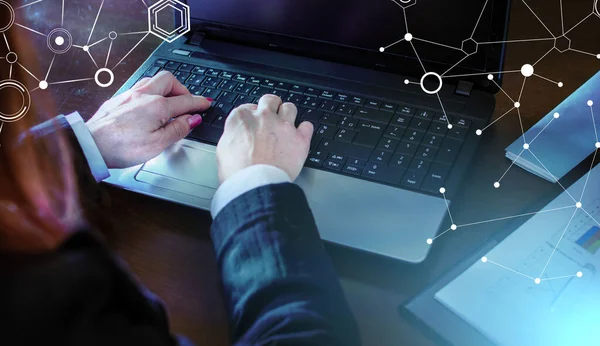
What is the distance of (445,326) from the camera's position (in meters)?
0.61

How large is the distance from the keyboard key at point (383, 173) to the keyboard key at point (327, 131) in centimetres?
7

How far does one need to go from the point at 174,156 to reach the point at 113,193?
0.09 meters

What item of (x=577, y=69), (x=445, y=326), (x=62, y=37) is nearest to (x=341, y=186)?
(x=445, y=326)

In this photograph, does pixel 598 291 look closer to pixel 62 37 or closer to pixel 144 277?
pixel 144 277

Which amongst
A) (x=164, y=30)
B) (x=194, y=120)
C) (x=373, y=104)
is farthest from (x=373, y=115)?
(x=164, y=30)

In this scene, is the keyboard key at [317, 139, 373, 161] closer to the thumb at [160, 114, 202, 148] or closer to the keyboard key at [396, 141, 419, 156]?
the keyboard key at [396, 141, 419, 156]

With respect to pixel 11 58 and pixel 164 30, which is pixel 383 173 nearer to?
pixel 164 30

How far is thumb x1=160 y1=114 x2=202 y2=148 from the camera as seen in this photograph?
0.77 meters

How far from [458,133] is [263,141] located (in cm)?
24

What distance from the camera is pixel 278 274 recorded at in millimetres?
571

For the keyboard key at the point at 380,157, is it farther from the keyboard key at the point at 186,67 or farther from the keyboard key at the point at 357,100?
the keyboard key at the point at 186,67

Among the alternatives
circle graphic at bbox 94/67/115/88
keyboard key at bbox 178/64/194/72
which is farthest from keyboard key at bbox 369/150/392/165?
circle graphic at bbox 94/67/115/88

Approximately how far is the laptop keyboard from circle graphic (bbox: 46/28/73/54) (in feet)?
0.66

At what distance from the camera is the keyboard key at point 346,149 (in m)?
0.74
